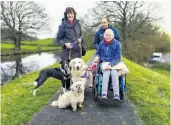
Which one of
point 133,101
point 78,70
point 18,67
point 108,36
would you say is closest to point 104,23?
point 108,36

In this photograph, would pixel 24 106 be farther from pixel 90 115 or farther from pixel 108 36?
pixel 108 36

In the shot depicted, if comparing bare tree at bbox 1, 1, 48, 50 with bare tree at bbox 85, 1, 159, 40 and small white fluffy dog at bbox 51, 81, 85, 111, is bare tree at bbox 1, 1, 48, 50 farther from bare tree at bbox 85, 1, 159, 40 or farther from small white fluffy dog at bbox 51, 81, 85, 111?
small white fluffy dog at bbox 51, 81, 85, 111

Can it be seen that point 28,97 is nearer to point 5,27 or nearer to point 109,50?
point 109,50

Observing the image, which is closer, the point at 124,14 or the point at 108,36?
the point at 108,36

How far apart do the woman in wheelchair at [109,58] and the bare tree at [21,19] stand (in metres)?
44.7

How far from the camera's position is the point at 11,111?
7941mm

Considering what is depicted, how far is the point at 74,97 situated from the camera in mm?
6855

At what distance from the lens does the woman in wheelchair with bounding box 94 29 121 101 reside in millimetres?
7141

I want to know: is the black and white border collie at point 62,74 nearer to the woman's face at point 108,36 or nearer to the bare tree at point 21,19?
the woman's face at point 108,36

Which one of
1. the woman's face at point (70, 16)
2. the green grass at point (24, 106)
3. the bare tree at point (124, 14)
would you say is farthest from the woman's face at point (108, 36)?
the bare tree at point (124, 14)

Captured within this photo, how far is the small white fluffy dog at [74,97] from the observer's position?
21.9ft

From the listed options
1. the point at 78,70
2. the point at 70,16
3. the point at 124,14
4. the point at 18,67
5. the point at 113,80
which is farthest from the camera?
the point at 124,14

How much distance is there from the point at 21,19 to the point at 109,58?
4670 centimetres

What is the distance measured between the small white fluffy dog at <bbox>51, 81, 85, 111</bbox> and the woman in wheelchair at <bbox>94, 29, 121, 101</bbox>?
597 millimetres
